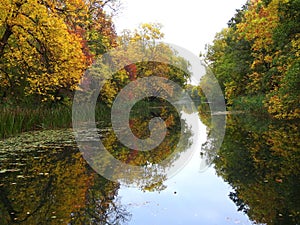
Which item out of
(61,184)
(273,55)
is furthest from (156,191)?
(273,55)

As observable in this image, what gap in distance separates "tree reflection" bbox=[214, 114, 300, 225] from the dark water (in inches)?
0.5

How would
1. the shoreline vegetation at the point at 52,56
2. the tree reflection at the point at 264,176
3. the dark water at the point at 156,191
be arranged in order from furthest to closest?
the shoreline vegetation at the point at 52,56 < the tree reflection at the point at 264,176 < the dark water at the point at 156,191

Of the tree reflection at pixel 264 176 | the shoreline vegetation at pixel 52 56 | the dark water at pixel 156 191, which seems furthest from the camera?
the shoreline vegetation at pixel 52 56

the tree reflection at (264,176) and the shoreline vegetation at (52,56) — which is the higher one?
the shoreline vegetation at (52,56)

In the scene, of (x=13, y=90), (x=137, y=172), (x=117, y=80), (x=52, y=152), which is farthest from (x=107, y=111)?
(x=137, y=172)

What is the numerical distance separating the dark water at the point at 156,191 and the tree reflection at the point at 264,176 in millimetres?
12

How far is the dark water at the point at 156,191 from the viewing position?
13.9ft

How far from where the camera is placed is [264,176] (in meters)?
6.15

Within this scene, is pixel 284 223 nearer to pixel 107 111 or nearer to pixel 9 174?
pixel 9 174

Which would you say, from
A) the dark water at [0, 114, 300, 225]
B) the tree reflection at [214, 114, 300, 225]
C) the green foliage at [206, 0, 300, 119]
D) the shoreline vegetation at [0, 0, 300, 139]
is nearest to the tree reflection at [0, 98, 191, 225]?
the dark water at [0, 114, 300, 225]

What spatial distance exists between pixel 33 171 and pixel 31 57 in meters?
7.95

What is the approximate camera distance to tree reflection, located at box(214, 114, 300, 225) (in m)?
4.33

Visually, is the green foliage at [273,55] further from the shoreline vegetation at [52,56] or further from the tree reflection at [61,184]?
the tree reflection at [61,184]

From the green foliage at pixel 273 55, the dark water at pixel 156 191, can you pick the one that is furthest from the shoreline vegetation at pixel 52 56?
the dark water at pixel 156 191
